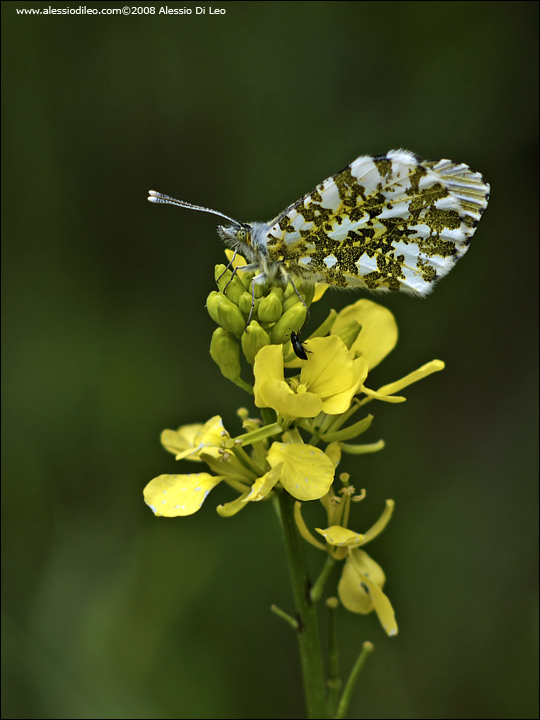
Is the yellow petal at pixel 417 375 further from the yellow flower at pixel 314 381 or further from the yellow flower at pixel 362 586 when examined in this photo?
the yellow flower at pixel 362 586

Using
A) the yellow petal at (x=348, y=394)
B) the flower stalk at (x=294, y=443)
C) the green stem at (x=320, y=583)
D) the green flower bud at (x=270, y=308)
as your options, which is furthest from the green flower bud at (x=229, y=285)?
the green stem at (x=320, y=583)

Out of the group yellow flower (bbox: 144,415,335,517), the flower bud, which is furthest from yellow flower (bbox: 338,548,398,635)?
the flower bud

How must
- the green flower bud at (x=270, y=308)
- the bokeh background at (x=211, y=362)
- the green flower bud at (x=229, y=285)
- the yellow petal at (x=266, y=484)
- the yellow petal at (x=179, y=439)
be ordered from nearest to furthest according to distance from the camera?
the yellow petal at (x=266, y=484) < the green flower bud at (x=270, y=308) < the green flower bud at (x=229, y=285) < the yellow petal at (x=179, y=439) < the bokeh background at (x=211, y=362)

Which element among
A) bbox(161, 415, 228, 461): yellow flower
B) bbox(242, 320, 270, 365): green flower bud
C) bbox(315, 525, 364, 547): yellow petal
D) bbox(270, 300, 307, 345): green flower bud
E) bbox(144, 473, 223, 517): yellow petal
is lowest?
bbox(315, 525, 364, 547): yellow petal

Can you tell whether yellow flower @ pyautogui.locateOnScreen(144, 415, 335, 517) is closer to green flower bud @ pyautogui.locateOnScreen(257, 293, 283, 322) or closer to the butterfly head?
green flower bud @ pyautogui.locateOnScreen(257, 293, 283, 322)

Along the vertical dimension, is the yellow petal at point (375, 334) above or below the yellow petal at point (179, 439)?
above

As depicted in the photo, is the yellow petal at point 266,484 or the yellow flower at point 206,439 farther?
the yellow flower at point 206,439

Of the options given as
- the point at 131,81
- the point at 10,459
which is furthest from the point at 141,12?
the point at 10,459
